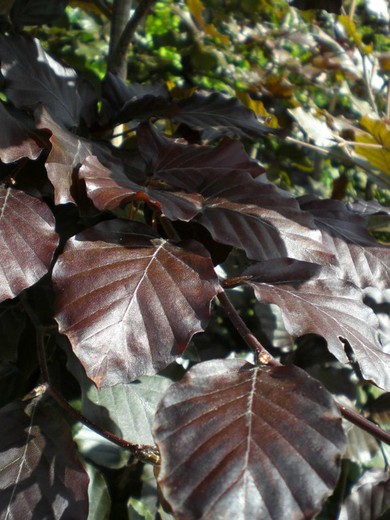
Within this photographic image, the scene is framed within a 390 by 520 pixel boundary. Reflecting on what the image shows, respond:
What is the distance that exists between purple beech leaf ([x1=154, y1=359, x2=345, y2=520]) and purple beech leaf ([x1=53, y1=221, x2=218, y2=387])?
0.16 feet

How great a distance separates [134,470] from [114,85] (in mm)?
620

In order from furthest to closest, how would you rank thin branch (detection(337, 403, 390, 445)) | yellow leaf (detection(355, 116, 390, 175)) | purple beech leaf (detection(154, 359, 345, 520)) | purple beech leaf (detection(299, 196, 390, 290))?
yellow leaf (detection(355, 116, 390, 175))
purple beech leaf (detection(299, 196, 390, 290))
thin branch (detection(337, 403, 390, 445))
purple beech leaf (detection(154, 359, 345, 520))

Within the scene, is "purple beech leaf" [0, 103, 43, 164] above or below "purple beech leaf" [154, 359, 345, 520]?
above

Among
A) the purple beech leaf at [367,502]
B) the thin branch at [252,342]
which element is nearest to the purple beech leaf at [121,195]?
the thin branch at [252,342]

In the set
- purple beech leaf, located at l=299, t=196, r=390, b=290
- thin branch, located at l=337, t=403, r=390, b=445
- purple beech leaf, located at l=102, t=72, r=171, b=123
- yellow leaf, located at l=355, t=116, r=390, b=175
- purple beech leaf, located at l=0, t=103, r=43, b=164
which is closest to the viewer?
thin branch, located at l=337, t=403, r=390, b=445

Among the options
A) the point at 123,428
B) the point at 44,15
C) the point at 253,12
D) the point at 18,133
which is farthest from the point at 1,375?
the point at 253,12

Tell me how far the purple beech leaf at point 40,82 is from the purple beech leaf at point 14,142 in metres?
0.08

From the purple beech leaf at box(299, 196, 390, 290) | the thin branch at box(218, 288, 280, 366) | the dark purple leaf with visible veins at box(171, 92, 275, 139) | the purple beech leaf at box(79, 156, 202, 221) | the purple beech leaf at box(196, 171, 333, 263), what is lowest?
the purple beech leaf at box(299, 196, 390, 290)

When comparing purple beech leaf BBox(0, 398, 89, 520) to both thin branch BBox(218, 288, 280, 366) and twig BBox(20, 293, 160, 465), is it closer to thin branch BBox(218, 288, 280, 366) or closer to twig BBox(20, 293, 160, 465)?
twig BBox(20, 293, 160, 465)

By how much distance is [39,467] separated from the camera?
2.35ft

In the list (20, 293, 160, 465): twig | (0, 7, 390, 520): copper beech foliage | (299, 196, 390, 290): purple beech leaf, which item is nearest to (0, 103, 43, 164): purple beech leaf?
(0, 7, 390, 520): copper beech foliage

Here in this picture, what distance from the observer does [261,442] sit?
1.78 feet

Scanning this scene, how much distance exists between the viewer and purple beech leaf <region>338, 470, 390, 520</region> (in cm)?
92

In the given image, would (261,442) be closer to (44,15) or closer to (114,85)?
(114,85)
